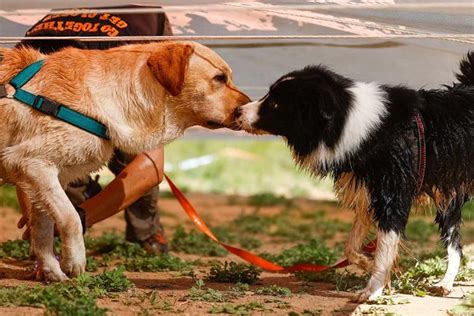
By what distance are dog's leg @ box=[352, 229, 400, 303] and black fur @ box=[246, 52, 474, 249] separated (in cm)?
5

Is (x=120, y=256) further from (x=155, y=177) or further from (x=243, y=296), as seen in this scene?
(x=243, y=296)

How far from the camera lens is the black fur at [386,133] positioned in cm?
559

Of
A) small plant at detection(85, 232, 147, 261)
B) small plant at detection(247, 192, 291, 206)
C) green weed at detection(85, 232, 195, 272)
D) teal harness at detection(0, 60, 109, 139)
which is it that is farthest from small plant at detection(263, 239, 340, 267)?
small plant at detection(247, 192, 291, 206)

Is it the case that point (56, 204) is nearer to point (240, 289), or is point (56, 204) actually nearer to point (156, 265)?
point (240, 289)

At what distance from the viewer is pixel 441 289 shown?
600cm

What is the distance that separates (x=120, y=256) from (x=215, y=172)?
1105 centimetres

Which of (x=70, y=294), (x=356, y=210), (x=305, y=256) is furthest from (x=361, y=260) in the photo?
(x=70, y=294)

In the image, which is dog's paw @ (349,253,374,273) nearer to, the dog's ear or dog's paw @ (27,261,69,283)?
the dog's ear

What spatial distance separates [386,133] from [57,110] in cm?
203

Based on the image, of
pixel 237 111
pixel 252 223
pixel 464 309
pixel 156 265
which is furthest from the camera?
pixel 252 223

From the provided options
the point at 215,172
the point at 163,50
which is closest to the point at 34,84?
the point at 163,50

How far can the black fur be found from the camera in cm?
559

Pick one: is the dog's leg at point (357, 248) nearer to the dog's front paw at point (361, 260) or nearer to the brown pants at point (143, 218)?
the dog's front paw at point (361, 260)

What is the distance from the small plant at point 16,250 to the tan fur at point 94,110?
162 centimetres
